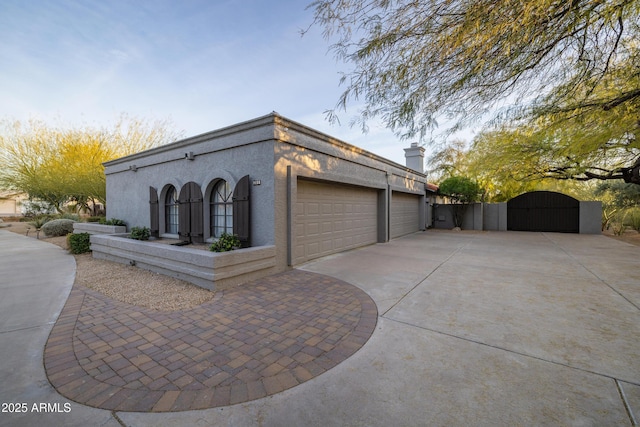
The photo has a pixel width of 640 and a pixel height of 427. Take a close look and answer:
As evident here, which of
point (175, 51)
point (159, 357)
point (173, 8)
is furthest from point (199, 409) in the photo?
point (175, 51)

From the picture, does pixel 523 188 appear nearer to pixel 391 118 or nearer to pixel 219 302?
pixel 391 118

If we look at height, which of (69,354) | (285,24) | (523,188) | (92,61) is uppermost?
(92,61)

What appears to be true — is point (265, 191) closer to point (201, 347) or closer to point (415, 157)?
point (201, 347)

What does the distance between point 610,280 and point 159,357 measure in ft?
26.1

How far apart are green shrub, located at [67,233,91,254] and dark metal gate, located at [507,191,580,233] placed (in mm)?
21510

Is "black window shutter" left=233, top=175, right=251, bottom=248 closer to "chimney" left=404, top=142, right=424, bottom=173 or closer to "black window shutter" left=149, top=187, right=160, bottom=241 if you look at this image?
"black window shutter" left=149, top=187, right=160, bottom=241

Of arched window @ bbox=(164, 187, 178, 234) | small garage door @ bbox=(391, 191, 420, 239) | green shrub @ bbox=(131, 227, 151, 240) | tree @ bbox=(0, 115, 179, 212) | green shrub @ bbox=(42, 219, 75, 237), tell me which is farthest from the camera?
tree @ bbox=(0, 115, 179, 212)

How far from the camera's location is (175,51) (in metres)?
7.76

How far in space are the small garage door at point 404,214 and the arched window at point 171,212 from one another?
9.05 meters

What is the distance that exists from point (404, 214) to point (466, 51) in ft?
36.3

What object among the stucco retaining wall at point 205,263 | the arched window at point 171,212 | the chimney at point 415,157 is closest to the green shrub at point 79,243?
the arched window at point 171,212

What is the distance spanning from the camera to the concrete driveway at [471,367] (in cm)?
191

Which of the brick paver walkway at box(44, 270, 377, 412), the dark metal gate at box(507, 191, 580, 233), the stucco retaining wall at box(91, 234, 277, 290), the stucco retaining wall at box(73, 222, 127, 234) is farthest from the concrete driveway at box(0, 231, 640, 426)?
the dark metal gate at box(507, 191, 580, 233)

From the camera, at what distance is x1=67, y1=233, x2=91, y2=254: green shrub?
8.79 meters
